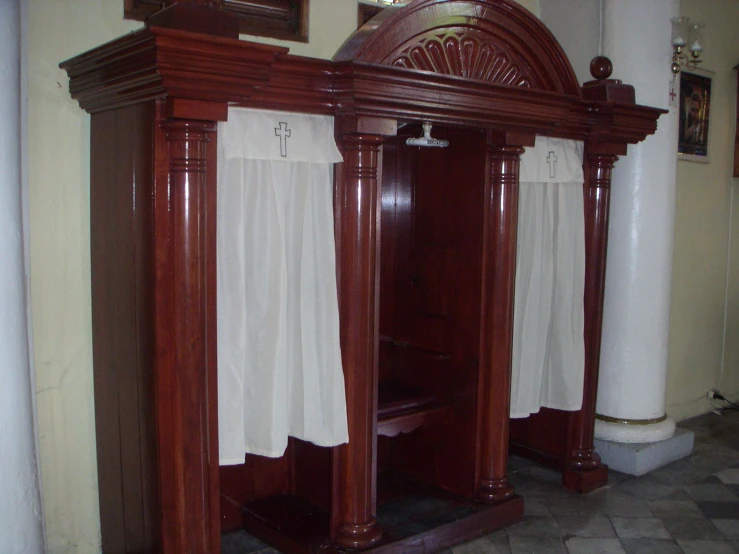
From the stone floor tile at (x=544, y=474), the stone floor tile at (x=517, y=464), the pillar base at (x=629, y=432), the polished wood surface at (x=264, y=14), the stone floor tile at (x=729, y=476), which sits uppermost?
the polished wood surface at (x=264, y=14)

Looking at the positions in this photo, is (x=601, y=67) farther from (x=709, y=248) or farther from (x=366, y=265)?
(x=709, y=248)

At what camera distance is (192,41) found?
84.8 inches

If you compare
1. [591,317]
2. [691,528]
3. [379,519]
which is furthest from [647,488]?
[379,519]

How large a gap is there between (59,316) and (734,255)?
5.07 meters

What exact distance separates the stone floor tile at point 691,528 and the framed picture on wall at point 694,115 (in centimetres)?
258

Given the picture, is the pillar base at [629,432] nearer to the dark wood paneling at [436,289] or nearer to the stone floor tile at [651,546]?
the stone floor tile at [651,546]

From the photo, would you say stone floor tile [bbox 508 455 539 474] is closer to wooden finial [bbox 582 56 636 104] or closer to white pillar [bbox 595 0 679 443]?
white pillar [bbox 595 0 679 443]

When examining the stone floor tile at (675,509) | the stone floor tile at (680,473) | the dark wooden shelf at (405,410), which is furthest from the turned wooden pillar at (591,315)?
the dark wooden shelf at (405,410)

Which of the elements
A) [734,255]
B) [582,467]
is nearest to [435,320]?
[582,467]

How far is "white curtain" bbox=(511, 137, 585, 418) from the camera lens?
354 cm

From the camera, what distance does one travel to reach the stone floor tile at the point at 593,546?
3262mm

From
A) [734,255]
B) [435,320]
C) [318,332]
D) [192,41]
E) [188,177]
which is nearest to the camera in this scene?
[192,41]

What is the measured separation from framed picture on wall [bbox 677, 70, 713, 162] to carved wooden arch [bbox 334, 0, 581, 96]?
2021mm

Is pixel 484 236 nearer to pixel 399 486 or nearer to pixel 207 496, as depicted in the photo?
pixel 399 486
